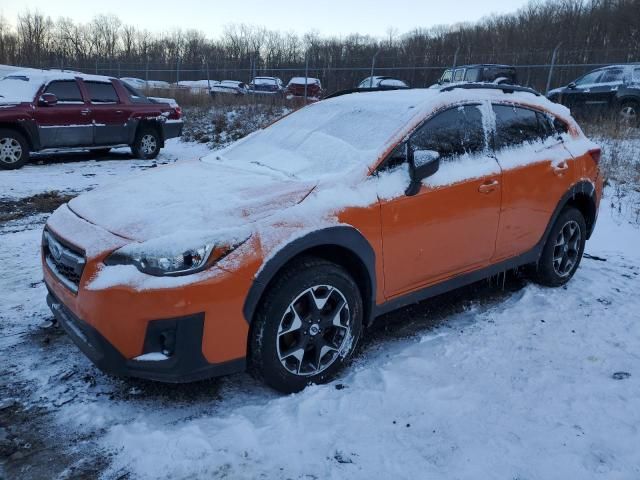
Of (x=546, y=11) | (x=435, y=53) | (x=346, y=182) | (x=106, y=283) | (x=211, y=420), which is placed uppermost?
(x=546, y=11)

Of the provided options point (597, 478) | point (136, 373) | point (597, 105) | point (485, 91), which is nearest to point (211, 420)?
point (136, 373)

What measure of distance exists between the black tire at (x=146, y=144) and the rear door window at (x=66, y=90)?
5.04ft

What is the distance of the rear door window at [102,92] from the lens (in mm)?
10820

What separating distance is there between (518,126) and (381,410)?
2.58 metres

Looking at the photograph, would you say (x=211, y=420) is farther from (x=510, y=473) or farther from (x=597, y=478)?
(x=597, y=478)

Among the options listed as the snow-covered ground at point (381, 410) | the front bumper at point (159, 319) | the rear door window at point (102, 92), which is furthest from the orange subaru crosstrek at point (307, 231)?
the rear door window at point (102, 92)

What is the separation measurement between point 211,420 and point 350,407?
731 millimetres

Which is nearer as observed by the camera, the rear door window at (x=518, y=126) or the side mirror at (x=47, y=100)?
the rear door window at (x=518, y=126)

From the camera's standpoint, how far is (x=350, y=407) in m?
2.84

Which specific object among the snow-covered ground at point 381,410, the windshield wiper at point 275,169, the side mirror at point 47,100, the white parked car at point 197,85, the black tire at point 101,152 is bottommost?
the snow-covered ground at point 381,410

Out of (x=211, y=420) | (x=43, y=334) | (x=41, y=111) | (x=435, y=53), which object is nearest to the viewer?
(x=211, y=420)

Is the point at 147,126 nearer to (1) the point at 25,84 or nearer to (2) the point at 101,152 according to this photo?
(2) the point at 101,152

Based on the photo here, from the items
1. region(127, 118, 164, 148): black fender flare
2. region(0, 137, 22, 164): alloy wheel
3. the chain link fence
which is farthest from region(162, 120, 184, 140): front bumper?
the chain link fence

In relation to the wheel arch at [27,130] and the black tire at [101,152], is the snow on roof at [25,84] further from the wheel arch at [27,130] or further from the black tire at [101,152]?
the black tire at [101,152]
